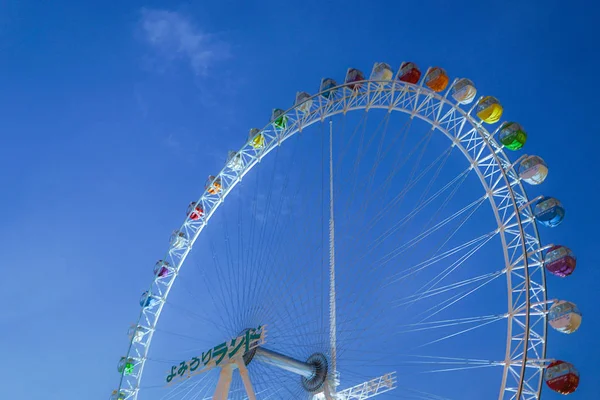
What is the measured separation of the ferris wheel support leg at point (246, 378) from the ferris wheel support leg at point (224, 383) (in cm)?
37

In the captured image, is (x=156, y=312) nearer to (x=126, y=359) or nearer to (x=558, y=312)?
(x=126, y=359)

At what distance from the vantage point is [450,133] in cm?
Answer: 1725

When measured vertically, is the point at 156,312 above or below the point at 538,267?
above

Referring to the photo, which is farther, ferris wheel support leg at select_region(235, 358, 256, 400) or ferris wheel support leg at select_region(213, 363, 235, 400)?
ferris wheel support leg at select_region(213, 363, 235, 400)

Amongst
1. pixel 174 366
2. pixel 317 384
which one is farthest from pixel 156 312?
pixel 317 384

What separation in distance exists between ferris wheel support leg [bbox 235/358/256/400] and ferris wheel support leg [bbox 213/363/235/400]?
37cm

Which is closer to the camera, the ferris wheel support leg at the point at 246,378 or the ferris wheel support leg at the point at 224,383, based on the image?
the ferris wheel support leg at the point at 246,378

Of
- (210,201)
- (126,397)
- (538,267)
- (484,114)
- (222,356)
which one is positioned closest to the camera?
(538,267)

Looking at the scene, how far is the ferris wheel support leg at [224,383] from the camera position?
17184 mm

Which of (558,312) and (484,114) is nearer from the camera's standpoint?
(558,312)

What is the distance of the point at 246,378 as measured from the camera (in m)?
17.0

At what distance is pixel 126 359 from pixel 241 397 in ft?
26.9

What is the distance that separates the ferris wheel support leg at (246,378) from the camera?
1642cm

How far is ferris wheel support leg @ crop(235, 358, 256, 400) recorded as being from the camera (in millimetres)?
16422
